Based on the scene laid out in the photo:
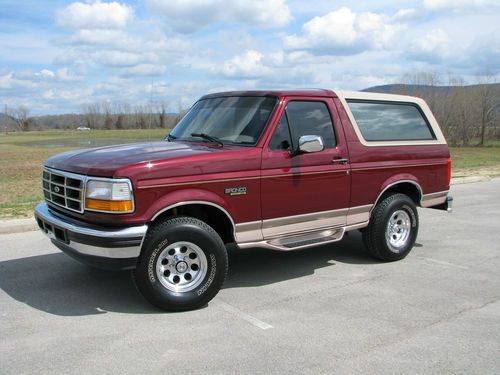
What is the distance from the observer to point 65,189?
5.03 meters

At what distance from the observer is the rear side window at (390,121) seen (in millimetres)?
6449

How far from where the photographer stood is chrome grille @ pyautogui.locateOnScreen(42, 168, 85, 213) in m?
4.80

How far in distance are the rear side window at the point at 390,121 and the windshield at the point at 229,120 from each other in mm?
1371

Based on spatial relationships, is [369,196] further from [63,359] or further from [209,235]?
[63,359]

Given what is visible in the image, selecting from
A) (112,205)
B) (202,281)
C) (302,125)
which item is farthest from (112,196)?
(302,125)

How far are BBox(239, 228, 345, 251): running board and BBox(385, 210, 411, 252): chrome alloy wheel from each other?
0.95 meters

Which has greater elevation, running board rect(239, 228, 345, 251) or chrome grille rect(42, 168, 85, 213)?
chrome grille rect(42, 168, 85, 213)

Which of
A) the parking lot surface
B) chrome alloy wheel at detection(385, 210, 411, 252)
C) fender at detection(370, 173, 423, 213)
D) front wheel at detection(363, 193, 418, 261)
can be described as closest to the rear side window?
fender at detection(370, 173, 423, 213)

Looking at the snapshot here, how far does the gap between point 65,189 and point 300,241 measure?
250 centimetres

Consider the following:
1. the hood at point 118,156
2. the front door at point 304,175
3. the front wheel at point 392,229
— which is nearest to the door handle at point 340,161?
the front door at point 304,175

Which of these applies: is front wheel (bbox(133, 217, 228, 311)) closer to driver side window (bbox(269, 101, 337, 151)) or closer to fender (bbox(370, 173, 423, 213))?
driver side window (bbox(269, 101, 337, 151))

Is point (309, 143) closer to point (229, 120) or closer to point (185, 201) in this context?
point (229, 120)

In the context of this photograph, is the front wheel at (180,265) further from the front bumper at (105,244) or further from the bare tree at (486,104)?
the bare tree at (486,104)

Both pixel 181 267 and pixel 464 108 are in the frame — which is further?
pixel 464 108
